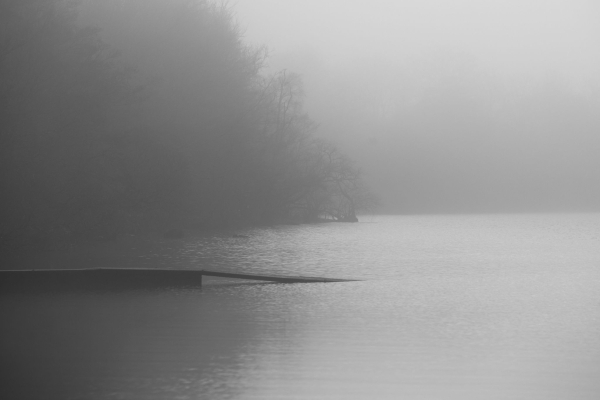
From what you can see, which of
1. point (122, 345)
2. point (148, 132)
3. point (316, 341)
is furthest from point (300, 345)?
point (148, 132)

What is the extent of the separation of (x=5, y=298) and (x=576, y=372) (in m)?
11.0

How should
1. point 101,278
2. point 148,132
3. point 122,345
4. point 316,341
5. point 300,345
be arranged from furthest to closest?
point 148,132 < point 101,278 < point 316,341 < point 300,345 < point 122,345

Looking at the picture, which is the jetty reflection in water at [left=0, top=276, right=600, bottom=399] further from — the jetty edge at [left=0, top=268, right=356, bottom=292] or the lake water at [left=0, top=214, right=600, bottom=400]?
the jetty edge at [left=0, top=268, right=356, bottom=292]

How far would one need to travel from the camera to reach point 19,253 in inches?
1019

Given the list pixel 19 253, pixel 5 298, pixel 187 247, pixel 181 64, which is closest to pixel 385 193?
pixel 181 64

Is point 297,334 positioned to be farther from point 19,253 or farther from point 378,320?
point 19,253

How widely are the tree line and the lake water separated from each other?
39.5ft

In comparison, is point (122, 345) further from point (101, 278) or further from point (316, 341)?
point (101, 278)

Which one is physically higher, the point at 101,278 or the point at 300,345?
the point at 101,278

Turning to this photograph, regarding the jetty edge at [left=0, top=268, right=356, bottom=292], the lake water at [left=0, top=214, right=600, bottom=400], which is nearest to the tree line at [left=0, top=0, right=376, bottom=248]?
the jetty edge at [left=0, top=268, right=356, bottom=292]

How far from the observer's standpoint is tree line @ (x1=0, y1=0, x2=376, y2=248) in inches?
1109

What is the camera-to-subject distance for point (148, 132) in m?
38.4

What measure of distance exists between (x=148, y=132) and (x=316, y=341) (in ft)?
94.3

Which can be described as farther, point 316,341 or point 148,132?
point 148,132
